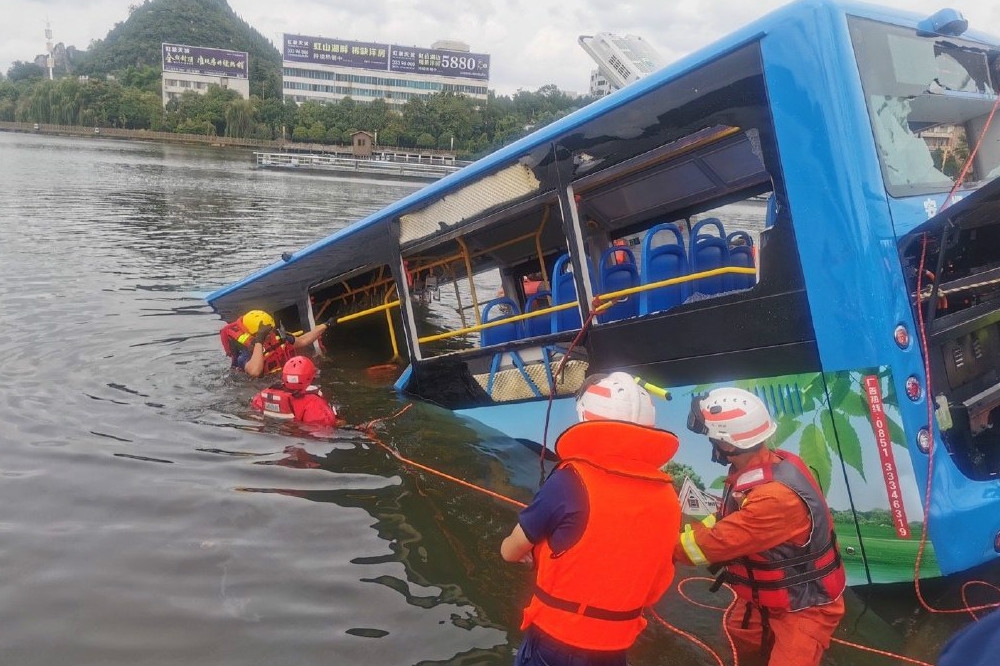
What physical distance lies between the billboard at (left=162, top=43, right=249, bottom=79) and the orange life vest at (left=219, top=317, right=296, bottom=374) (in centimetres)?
11952

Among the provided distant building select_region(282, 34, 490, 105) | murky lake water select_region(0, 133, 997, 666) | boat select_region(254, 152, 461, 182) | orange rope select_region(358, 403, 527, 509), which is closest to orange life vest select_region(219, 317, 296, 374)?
murky lake water select_region(0, 133, 997, 666)

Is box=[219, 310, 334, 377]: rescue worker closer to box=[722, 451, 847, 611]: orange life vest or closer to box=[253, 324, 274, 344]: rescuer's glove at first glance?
box=[253, 324, 274, 344]: rescuer's glove

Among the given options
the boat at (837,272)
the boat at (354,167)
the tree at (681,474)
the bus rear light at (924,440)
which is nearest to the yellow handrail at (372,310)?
the boat at (837,272)

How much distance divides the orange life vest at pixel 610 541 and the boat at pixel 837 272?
2.22 ft

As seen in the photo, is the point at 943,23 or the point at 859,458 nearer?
the point at 859,458

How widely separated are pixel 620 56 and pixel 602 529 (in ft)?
26.0

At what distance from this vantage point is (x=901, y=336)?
141 inches

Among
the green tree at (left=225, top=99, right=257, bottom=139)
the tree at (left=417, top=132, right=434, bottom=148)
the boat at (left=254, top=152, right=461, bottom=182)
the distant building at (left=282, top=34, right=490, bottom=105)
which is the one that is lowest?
the boat at (left=254, top=152, right=461, bottom=182)

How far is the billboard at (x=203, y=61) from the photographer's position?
370ft

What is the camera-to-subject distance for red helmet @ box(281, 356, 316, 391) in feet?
23.5

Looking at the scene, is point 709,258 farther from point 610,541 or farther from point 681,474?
point 610,541

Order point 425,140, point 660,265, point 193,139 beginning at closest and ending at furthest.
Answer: point 660,265 < point 425,140 < point 193,139

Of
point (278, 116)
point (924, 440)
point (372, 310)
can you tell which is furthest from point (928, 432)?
point (278, 116)

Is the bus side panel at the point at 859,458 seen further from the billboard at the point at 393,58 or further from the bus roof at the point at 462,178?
the billboard at the point at 393,58
